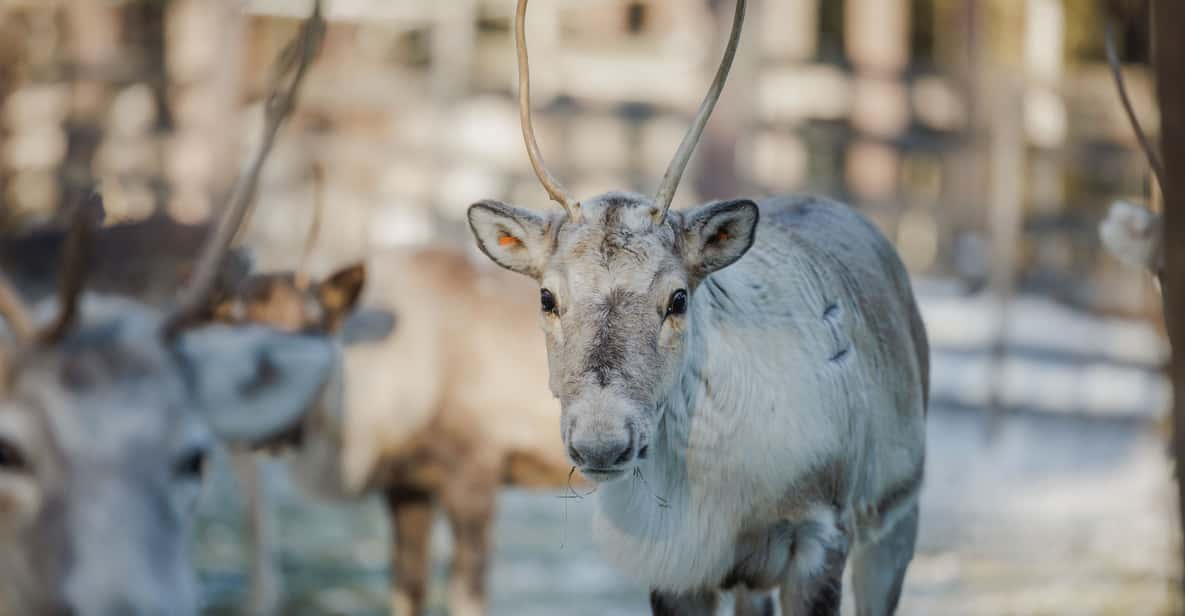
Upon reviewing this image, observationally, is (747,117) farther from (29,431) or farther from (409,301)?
(29,431)

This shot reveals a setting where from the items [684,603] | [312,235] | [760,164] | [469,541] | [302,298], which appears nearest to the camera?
[684,603]

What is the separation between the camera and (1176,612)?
6.19 metres

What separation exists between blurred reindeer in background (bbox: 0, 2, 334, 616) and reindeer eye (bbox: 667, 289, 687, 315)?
869 mm

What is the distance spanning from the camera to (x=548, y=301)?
302 cm

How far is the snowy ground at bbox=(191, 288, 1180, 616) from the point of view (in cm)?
684

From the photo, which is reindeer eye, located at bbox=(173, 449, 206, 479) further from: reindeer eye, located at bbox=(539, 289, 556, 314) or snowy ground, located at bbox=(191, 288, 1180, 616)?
snowy ground, located at bbox=(191, 288, 1180, 616)

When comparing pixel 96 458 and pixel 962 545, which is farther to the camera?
pixel 962 545

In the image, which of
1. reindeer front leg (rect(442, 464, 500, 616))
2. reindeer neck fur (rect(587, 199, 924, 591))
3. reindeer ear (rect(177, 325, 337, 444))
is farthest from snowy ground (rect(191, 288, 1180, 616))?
reindeer neck fur (rect(587, 199, 924, 591))

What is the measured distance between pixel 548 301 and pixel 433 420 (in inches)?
117

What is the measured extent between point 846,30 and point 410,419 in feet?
41.4

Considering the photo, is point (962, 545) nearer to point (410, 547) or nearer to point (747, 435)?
point (410, 547)

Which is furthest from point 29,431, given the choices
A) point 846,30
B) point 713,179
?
point 846,30

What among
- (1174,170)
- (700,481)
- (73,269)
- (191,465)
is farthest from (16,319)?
(1174,170)

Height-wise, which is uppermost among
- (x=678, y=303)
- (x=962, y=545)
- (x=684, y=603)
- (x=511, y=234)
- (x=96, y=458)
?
(x=511, y=234)
